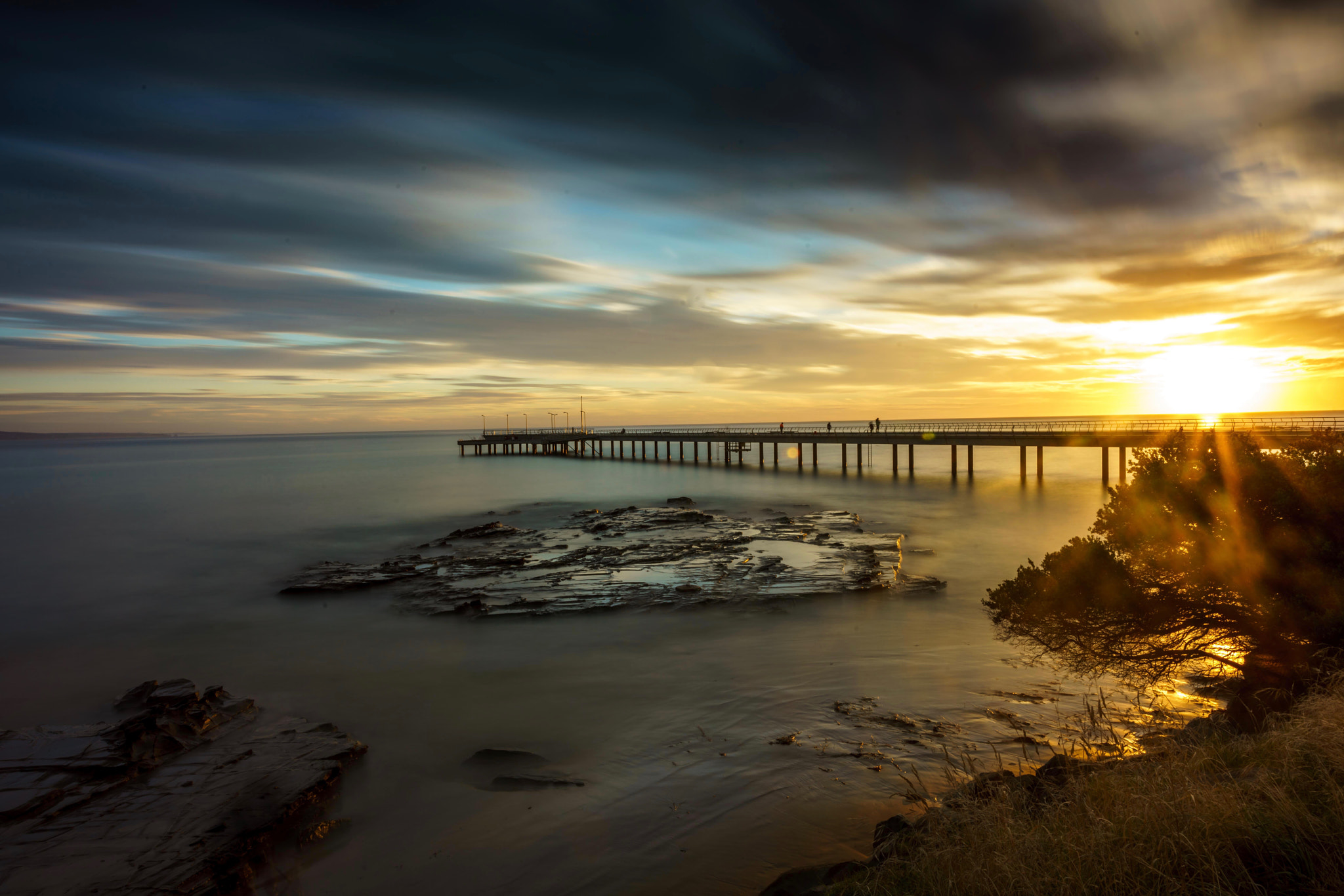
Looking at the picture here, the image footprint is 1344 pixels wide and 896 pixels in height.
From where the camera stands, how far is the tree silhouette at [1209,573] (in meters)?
8.18

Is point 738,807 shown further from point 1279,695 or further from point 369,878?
point 1279,695

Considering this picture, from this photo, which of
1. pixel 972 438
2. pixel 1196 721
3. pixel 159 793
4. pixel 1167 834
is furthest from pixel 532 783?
pixel 972 438

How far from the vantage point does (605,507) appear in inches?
1700

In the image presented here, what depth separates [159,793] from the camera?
894 centimetres

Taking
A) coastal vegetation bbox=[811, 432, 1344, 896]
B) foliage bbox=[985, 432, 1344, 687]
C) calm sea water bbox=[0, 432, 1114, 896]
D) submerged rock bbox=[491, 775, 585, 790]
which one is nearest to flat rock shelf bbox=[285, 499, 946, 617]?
calm sea water bbox=[0, 432, 1114, 896]

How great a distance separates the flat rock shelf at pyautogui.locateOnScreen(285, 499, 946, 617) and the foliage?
377 inches

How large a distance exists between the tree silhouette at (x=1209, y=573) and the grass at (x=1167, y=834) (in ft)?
7.33

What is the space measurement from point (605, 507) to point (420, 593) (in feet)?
74.6

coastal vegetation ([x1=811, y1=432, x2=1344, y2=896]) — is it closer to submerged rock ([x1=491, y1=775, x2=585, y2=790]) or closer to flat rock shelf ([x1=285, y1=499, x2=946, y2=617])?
submerged rock ([x1=491, y1=775, x2=585, y2=790])

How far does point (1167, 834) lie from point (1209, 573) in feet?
17.7

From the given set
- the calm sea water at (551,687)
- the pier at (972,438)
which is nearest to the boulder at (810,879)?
the calm sea water at (551,687)

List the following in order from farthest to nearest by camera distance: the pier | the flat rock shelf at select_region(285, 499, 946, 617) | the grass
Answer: the pier → the flat rock shelf at select_region(285, 499, 946, 617) → the grass

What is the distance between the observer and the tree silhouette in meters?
8.18

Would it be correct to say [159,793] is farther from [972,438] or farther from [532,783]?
[972,438]
